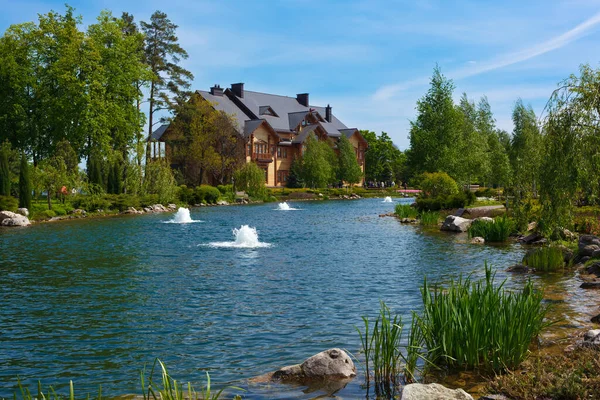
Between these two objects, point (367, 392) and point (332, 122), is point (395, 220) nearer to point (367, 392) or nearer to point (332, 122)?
point (367, 392)

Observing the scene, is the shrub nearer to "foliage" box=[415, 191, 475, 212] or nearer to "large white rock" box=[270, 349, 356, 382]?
"foliage" box=[415, 191, 475, 212]

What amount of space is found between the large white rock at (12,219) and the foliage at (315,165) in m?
49.1

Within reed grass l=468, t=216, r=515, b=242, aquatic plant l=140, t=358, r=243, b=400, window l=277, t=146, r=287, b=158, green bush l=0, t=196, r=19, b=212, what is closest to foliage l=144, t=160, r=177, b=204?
green bush l=0, t=196, r=19, b=212

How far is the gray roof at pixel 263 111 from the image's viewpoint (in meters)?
80.6

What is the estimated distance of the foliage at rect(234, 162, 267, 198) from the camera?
6669cm

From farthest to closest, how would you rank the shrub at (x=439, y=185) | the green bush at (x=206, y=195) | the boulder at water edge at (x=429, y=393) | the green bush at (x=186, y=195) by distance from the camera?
the green bush at (x=206, y=195)
the green bush at (x=186, y=195)
the shrub at (x=439, y=185)
the boulder at water edge at (x=429, y=393)

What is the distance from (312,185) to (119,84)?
36.1 metres

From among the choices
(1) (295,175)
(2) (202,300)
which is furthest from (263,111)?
(2) (202,300)

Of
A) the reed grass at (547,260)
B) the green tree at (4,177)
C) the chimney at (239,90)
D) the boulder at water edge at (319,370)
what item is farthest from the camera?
the chimney at (239,90)

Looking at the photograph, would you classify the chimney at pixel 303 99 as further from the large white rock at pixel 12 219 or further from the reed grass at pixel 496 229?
the reed grass at pixel 496 229

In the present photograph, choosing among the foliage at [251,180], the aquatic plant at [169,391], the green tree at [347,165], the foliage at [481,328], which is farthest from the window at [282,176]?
the foliage at [481,328]

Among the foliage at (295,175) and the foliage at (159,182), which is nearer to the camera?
the foliage at (159,182)

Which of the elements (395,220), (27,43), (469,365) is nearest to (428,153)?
(395,220)

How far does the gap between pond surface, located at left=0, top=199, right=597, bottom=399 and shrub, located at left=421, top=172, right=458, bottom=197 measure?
15054mm
